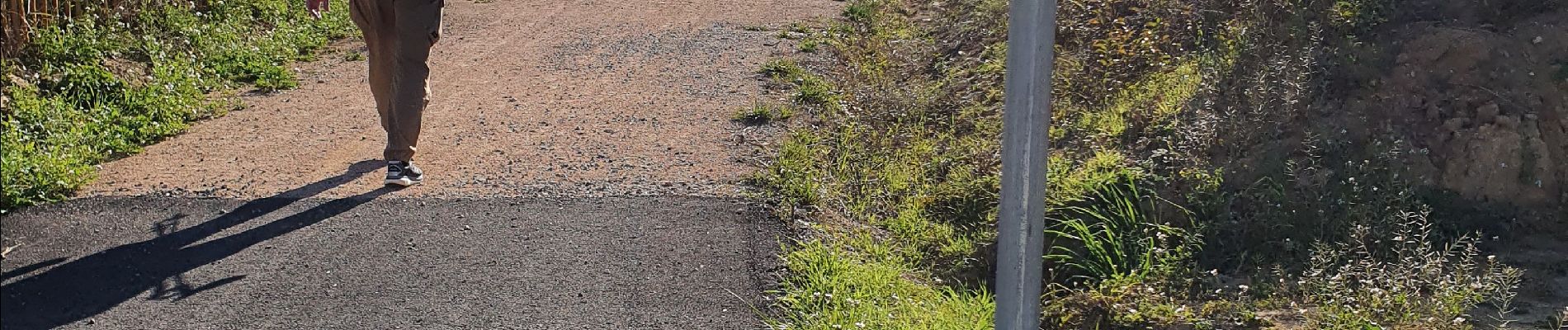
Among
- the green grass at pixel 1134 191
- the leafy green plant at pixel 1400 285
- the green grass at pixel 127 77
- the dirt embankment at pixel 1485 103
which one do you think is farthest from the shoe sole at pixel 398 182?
the dirt embankment at pixel 1485 103

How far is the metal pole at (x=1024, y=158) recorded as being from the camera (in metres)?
2.28

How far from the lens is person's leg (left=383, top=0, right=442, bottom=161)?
5.33 metres

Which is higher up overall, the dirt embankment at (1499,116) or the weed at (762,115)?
the dirt embankment at (1499,116)

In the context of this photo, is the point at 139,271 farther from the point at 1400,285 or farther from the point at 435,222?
the point at 1400,285

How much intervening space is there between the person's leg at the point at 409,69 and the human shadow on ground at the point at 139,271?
0.98 ft

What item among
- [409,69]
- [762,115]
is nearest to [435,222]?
[409,69]

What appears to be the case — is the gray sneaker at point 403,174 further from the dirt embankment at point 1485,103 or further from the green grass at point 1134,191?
the dirt embankment at point 1485,103

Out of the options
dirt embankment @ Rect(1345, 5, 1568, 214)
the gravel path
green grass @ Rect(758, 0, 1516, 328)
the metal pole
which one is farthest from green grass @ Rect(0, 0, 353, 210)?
dirt embankment @ Rect(1345, 5, 1568, 214)

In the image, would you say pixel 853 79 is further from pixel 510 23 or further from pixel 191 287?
pixel 191 287

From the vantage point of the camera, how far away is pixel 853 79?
292 inches

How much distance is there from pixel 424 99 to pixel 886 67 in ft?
9.36

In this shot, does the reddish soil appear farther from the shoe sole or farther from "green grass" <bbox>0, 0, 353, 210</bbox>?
"green grass" <bbox>0, 0, 353, 210</bbox>

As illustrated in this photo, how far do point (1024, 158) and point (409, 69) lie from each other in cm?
358

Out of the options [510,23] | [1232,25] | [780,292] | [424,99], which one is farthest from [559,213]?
[510,23]
